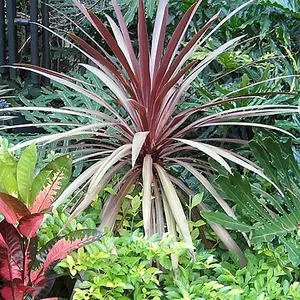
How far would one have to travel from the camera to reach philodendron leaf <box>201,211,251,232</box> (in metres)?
0.89

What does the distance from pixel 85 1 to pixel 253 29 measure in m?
1.57

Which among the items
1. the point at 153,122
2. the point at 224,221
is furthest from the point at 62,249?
the point at 153,122

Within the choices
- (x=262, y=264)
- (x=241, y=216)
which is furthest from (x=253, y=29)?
(x=262, y=264)

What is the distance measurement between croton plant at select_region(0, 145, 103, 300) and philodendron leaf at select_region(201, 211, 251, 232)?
0.27 meters

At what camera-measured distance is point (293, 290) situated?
2.69 ft

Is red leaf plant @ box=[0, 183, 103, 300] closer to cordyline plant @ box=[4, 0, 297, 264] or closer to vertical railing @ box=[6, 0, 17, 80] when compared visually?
cordyline plant @ box=[4, 0, 297, 264]

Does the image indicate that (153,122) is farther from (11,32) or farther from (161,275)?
(11,32)

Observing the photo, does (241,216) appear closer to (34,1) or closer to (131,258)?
(131,258)

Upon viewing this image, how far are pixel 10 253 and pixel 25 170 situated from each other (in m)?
0.18

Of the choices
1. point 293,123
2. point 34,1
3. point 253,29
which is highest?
point 34,1

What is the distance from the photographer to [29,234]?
2.50 ft

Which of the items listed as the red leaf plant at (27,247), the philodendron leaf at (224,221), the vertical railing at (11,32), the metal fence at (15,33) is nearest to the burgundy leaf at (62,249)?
the red leaf plant at (27,247)

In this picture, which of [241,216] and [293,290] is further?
[241,216]

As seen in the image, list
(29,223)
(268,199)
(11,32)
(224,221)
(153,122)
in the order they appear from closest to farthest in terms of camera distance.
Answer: (29,223), (224,221), (268,199), (153,122), (11,32)
